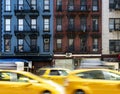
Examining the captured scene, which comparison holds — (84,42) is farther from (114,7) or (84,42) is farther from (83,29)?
(114,7)

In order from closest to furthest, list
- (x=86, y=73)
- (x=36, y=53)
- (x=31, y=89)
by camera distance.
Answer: (x=31, y=89) → (x=86, y=73) → (x=36, y=53)

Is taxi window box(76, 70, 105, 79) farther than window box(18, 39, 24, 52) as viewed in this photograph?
No

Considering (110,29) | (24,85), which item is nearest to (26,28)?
(110,29)

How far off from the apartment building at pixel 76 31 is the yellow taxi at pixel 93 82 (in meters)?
39.3

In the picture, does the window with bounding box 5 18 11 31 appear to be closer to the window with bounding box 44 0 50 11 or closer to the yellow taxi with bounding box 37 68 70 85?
the window with bounding box 44 0 50 11

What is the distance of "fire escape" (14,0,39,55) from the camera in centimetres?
5894

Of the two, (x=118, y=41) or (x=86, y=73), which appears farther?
(x=118, y=41)

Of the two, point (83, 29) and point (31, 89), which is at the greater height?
point (83, 29)

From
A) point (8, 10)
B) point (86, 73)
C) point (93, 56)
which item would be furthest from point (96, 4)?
point (86, 73)

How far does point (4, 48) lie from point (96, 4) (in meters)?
13.6

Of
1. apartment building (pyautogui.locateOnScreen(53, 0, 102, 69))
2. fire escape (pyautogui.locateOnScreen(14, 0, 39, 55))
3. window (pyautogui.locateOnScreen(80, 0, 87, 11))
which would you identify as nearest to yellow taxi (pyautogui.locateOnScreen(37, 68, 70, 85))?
apartment building (pyautogui.locateOnScreen(53, 0, 102, 69))

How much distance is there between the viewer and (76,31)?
5919 centimetres

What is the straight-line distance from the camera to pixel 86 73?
1953 cm

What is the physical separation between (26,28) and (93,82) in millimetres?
41192
